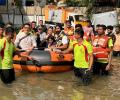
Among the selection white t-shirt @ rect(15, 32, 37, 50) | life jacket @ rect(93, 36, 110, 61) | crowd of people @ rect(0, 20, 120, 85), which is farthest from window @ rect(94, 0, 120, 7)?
life jacket @ rect(93, 36, 110, 61)

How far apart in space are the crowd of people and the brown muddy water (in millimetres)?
276

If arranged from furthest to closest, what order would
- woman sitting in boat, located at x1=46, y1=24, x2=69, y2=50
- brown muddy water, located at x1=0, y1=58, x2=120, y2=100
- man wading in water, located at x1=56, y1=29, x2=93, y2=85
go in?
woman sitting in boat, located at x1=46, y1=24, x2=69, y2=50, man wading in water, located at x1=56, y1=29, x2=93, y2=85, brown muddy water, located at x1=0, y1=58, x2=120, y2=100

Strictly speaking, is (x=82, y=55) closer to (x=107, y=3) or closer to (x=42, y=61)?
(x=42, y=61)

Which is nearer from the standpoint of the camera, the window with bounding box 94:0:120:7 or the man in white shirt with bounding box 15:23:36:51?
Answer: the man in white shirt with bounding box 15:23:36:51

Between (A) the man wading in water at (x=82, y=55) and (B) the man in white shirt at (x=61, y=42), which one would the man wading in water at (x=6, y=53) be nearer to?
(A) the man wading in water at (x=82, y=55)

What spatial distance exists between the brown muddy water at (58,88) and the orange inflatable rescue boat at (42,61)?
20cm

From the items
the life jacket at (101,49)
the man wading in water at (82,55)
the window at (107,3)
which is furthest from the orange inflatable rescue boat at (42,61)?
the window at (107,3)

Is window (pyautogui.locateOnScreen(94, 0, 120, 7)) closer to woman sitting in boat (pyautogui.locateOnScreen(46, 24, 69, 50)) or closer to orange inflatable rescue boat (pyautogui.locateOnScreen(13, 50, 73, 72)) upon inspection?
woman sitting in boat (pyautogui.locateOnScreen(46, 24, 69, 50))

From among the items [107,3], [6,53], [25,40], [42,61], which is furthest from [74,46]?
[107,3]

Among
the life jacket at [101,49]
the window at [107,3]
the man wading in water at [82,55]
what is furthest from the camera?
the window at [107,3]

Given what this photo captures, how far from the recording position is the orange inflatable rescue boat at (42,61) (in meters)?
12.2

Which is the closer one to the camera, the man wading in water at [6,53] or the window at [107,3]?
the man wading in water at [6,53]

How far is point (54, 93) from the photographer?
397 inches

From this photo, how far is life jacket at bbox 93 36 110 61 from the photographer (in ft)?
37.7
